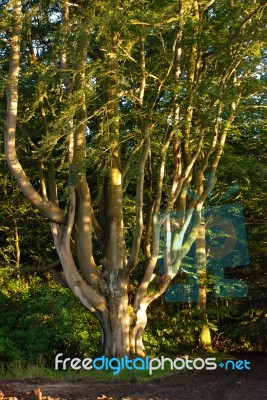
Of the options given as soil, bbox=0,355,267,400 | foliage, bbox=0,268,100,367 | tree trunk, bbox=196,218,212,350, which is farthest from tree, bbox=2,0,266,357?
tree trunk, bbox=196,218,212,350

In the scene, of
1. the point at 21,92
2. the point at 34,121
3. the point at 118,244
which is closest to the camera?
the point at 118,244

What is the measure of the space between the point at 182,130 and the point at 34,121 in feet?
12.7

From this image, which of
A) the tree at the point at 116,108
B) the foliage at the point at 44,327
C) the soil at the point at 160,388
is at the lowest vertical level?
the soil at the point at 160,388

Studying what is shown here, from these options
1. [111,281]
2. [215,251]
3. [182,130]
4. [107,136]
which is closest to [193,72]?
[182,130]

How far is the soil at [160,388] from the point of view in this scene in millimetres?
8281

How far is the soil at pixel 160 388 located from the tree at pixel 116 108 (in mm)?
1739

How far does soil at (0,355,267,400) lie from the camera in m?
8.28

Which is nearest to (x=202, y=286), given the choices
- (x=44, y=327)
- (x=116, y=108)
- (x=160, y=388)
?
(x=44, y=327)

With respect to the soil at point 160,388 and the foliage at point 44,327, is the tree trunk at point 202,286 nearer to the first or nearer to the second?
the foliage at point 44,327

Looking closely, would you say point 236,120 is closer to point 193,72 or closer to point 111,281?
point 193,72

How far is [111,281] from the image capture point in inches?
475

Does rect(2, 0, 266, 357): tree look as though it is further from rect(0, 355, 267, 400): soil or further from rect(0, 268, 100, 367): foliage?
rect(0, 355, 267, 400): soil

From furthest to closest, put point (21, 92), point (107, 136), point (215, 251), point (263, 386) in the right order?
1. point (215, 251)
2. point (21, 92)
3. point (107, 136)
4. point (263, 386)

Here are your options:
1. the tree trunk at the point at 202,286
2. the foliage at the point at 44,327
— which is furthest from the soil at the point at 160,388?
the tree trunk at the point at 202,286
